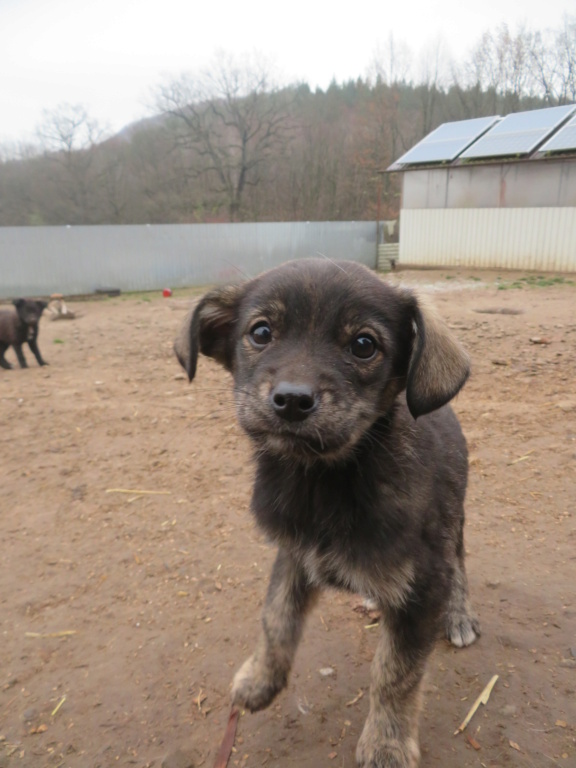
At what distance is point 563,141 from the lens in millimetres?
19844

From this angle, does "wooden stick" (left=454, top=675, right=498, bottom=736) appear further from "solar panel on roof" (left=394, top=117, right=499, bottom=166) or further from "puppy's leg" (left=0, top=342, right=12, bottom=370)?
"solar panel on roof" (left=394, top=117, right=499, bottom=166)

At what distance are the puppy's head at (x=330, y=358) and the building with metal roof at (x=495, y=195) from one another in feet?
65.3

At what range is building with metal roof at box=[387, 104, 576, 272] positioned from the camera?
20.2 m

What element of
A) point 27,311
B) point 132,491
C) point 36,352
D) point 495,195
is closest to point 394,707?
point 132,491

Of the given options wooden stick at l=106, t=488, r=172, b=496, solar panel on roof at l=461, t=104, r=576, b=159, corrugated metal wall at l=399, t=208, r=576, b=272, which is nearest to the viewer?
wooden stick at l=106, t=488, r=172, b=496

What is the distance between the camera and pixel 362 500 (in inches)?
99.5

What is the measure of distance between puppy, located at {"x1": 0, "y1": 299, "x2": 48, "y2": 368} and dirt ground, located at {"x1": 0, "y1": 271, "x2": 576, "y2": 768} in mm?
3462

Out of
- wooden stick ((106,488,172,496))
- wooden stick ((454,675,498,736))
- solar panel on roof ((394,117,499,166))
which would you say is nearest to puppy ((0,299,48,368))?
wooden stick ((106,488,172,496))

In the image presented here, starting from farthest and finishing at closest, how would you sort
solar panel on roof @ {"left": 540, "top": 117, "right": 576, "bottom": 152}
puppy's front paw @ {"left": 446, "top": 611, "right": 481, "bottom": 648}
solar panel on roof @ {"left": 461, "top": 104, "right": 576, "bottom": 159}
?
solar panel on roof @ {"left": 461, "top": 104, "right": 576, "bottom": 159}, solar panel on roof @ {"left": 540, "top": 117, "right": 576, "bottom": 152}, puppy's front paw @ {"left": 446, "top": 611, "right": 481, "bottom": 648}

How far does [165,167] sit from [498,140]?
29.2 m

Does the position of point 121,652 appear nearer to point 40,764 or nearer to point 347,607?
point 40,764

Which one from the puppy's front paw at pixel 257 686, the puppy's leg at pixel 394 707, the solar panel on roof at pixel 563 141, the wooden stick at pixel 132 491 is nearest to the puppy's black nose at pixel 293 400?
the puppy's leg at pixel 394 707

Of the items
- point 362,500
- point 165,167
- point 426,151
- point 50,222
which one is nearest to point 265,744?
point 362,500

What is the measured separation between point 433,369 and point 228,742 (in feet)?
6.37
